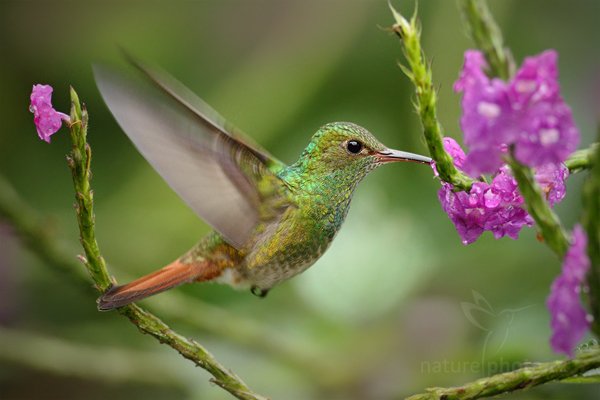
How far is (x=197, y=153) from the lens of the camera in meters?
2.00

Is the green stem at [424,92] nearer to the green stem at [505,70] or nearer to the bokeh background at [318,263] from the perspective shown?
the green stem at [505,70]

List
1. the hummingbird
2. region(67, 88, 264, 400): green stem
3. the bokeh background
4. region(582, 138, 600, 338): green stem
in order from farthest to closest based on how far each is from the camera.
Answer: the bokeh background < the hummingbird < region(67, 88, 264, 400): green stem < region(582, 138, 600, 338): green stem

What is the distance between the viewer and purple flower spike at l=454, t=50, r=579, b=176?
1461 mm

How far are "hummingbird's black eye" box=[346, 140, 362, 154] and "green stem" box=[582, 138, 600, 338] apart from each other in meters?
0.89

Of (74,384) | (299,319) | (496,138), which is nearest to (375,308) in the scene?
(299,319)

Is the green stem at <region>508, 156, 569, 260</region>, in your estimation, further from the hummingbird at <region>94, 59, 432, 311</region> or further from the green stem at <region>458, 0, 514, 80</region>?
the hummingbird at <region>94, 59, 432, 311</region>

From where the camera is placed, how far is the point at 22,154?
4.79 meters

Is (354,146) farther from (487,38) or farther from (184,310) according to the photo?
(184,310)

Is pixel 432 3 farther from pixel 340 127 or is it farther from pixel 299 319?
pixel 340 127

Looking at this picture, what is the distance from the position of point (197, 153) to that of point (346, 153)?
0.46 metres

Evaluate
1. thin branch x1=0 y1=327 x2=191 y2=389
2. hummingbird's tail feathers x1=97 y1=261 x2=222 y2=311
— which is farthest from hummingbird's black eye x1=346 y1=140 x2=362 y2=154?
thin branch x1=0 y1=327 x2=191 y2=389

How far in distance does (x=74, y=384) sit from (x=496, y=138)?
12.0 ft

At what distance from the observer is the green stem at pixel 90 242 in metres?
1.79

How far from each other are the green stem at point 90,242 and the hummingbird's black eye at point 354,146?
0.73 meters
